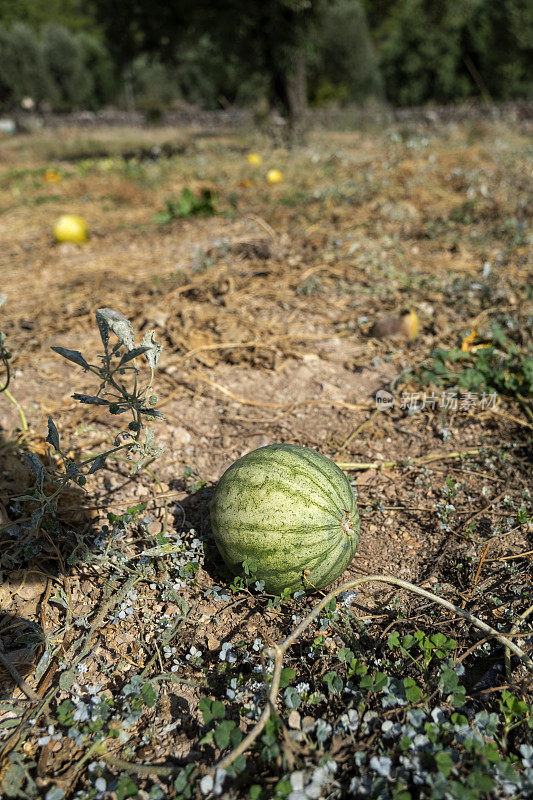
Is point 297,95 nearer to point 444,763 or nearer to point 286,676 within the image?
point 286,676

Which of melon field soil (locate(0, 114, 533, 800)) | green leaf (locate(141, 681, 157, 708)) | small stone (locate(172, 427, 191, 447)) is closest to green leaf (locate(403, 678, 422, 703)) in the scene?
melon field soil (locate(0, 114, 533, 800))

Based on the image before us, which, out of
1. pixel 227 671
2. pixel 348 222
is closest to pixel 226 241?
pixel 348 222

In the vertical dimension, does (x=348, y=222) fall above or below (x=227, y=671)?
above

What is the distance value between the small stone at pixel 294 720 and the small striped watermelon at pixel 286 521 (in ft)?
1.45

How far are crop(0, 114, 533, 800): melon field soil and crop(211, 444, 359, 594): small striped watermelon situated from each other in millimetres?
140

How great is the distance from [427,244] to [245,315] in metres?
2.36

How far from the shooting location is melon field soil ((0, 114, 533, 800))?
166 cm

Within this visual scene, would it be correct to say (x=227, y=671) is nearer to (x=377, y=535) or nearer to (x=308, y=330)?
(x=377, y=535)

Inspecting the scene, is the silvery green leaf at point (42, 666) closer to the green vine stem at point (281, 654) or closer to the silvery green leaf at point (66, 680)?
the silvery green leaf at point (66, 680)

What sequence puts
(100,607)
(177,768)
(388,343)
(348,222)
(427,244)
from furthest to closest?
(348,222), (427,244), (388,343), (100,607), (177,768)

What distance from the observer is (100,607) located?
219 cm

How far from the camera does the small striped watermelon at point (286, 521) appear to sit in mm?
2035

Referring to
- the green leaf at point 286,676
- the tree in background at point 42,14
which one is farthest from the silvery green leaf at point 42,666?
the tree in background at point 42,14

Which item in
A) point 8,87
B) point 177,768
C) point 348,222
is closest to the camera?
point 177,768
